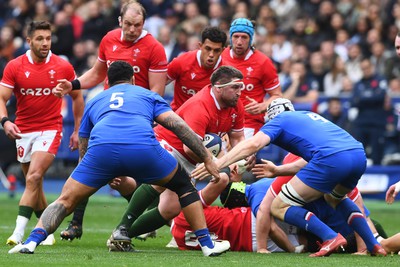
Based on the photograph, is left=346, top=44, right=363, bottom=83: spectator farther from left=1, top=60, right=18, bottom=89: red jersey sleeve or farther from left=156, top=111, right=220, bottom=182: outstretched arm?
left=156, top=111, right=220, bottom=182: outstretched arm

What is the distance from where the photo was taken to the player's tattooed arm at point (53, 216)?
10.7 meters

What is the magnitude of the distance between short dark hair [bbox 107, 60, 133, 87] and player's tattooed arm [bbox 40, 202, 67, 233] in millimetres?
1421

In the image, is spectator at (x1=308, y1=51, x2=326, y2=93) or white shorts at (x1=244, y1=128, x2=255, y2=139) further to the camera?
spectator at (x1=308, y1=51, x2=326, y2=93)

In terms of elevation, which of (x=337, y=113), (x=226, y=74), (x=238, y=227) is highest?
(x=226, y=74)

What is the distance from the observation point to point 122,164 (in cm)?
1065

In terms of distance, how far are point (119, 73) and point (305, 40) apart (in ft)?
40.0

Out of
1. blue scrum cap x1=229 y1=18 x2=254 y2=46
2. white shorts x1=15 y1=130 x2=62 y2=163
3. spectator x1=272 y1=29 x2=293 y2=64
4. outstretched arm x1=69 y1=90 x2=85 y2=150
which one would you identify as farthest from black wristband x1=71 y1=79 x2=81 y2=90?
spectator x1=272 y1=29 x2=293 y2=64

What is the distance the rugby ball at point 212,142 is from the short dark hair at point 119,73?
136cm

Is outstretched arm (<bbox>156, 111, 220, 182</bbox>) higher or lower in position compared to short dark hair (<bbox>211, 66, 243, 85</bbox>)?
lower

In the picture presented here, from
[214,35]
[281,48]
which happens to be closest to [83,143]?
[214,35]

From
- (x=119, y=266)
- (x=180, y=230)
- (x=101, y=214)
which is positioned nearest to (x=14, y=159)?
(x=101, y=214)

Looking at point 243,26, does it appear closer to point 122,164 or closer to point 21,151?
point 21,151

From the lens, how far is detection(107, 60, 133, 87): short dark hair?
11.1m

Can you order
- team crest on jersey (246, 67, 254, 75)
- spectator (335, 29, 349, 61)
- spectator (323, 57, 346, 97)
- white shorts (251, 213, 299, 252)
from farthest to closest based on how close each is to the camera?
spectator (335, 29, 349, 61) → spectator (323, 57, 346, 97) → team crest on jersey (246, 67, 254, 75) → white shorts (251, 213, 299, 252)
